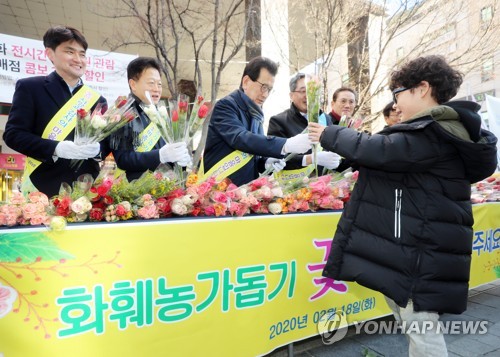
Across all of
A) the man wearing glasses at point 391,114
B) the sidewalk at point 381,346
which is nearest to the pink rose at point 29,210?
the sidewalk at point 381,346

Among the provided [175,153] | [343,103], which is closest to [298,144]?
[175,153]

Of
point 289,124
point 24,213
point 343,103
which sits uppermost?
point 343,103

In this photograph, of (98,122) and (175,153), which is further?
(175,153)

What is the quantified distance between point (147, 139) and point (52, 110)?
1.94 ft

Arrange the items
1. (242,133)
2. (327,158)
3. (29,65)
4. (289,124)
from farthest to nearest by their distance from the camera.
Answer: (29,65) < (289,124) < (327,158) < (242,133)

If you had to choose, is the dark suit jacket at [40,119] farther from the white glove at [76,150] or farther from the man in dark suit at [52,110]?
the white glove at [76,150]

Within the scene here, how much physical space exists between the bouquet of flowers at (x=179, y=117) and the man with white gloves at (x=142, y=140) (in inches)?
2.6

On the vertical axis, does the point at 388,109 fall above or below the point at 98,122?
above

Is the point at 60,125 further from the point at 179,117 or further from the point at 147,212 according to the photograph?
the point at 147,212

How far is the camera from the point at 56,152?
1917mm

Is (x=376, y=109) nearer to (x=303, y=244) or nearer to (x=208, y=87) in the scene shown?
(x=208, y=87)

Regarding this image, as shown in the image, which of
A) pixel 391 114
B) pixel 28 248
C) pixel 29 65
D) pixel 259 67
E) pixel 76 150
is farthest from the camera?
pixel 29 65

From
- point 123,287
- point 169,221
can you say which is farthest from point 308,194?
point 123,287

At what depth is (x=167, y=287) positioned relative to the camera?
1.60 meters
